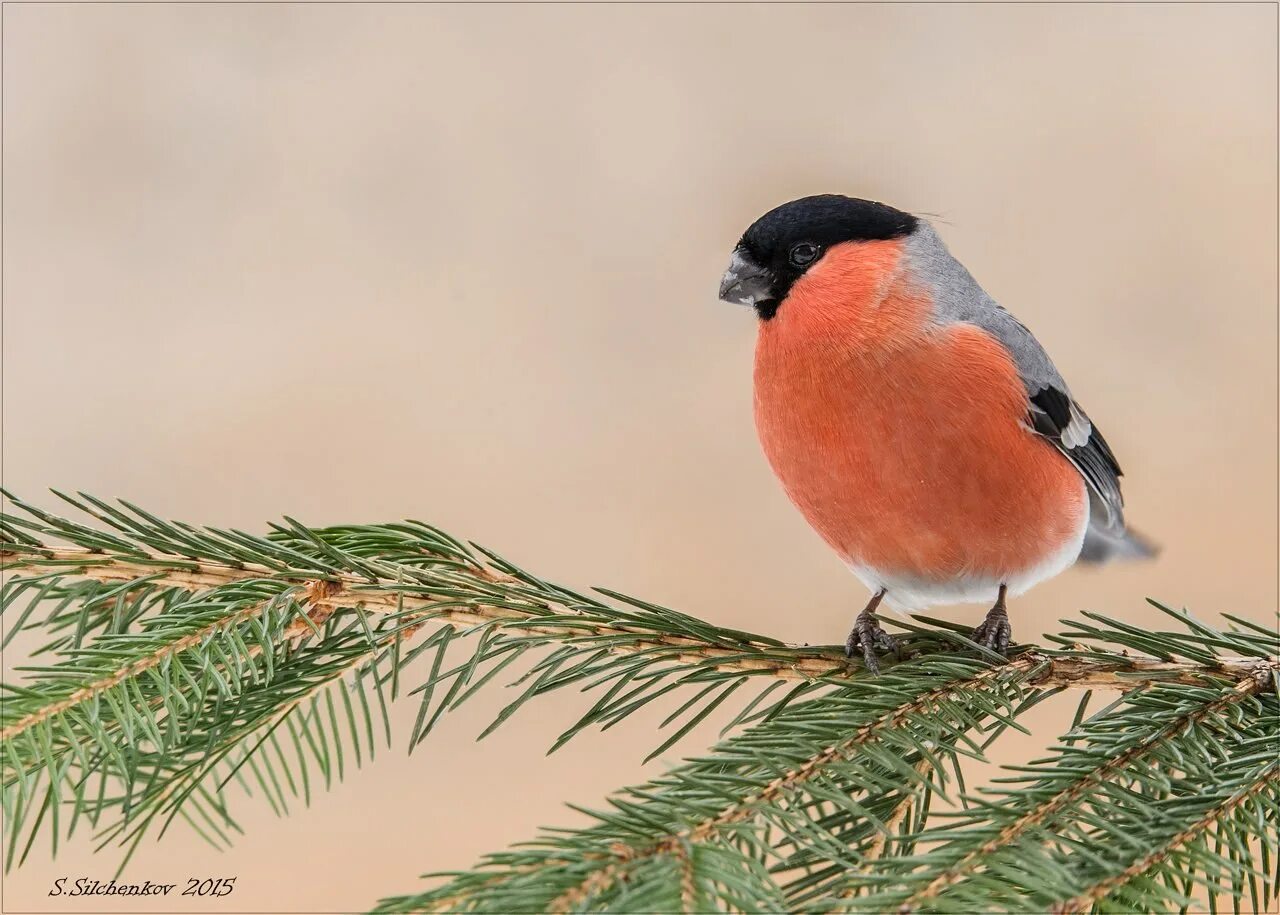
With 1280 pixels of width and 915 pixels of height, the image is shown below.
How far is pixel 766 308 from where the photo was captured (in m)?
1.43

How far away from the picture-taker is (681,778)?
68cm

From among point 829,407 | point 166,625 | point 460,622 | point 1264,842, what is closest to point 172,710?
point 166,625

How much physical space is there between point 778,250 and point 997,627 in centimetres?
53

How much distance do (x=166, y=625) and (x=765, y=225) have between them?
0.91 meters

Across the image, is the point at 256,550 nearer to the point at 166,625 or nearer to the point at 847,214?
the point at 166,625

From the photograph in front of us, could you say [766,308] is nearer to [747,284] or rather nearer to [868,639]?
[747,284]

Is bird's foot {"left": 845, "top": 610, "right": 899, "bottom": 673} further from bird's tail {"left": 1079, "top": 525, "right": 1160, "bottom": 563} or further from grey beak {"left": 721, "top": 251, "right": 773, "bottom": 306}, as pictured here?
bird's tail {"left": 1079, "top": 525, "right": 1160, "bottom": 563}

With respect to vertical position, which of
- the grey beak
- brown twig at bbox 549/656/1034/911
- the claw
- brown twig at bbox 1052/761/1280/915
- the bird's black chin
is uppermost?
the grey beak

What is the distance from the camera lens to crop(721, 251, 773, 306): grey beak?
4.68ft

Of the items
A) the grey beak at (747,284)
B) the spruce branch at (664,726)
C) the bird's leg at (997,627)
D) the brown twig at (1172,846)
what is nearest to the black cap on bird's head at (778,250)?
the grey beak at (747,284)

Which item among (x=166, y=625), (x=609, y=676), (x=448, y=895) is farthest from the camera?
(x=609, y=676)

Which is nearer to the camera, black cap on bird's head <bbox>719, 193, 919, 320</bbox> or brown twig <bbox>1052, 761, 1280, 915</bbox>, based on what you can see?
brown twig <bbox>1052, 761, 1280, 915</bbox>

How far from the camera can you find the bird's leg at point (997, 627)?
1.27 m

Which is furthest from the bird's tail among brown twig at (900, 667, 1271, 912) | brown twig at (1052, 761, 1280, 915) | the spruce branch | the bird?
brown twig at (1052, 761, 1280, 915)
